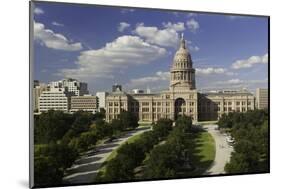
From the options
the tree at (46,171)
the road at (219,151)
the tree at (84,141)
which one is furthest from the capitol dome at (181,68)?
the tree at (46,171)

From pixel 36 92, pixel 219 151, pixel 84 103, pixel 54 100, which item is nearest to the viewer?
pixel 36 92

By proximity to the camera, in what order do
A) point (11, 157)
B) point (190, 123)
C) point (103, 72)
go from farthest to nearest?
point (190, 123), point (103, 72), point (11, 157)

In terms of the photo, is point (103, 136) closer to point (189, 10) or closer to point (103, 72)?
point (103, 72)

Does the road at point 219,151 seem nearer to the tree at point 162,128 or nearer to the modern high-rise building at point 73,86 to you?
the tree at point 162,128

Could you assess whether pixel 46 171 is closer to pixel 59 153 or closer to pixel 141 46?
pixel 59 153

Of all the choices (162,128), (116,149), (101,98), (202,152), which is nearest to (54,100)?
(101,98)
